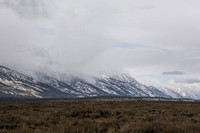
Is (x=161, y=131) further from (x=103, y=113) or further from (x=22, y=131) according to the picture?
(x=103, y=113)

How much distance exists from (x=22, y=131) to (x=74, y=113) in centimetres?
1128

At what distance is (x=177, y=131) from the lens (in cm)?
1197

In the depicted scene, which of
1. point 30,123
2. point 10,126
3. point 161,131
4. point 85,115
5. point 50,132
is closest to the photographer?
point 50,132

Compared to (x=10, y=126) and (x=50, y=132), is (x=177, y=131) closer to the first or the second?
(x=50, y=132)

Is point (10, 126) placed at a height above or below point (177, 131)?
below

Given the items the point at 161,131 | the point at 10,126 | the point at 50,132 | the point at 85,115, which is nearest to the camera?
the point at 50,132

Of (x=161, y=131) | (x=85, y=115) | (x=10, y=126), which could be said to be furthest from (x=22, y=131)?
(x=85, y=115)

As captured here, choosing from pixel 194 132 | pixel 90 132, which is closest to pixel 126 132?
pixel 90 132

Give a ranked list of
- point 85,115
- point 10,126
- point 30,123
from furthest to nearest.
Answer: point 85,115 → point 30,123 → point 10,126

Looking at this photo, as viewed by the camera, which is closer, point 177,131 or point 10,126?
point 177,131

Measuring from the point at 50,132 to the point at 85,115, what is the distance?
420 inches

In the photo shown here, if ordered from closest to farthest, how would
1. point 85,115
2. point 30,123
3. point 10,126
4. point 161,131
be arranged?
point 161,131 < point 10,126 < point 30,123 < point 85,115

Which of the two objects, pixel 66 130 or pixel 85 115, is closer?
pixel 66 130

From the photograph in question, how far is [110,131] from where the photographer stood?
11852 millimetres
